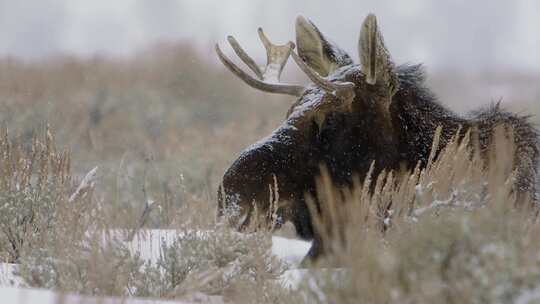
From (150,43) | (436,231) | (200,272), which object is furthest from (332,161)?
(150,43)

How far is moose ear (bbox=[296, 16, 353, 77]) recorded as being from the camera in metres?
6.20

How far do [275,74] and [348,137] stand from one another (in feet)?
2.84

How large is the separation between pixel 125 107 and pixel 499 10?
35.0 m

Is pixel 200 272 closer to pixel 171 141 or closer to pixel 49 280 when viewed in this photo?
pixel 49 280

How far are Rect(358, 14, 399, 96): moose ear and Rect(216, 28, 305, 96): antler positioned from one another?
52cm

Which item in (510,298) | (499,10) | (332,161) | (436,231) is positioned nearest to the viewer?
(510,298)

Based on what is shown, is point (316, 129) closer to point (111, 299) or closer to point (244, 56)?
point (244, 56)

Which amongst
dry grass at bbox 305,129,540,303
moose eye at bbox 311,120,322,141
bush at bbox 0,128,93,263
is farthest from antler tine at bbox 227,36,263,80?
dry grass at bbox 305,129,540,303

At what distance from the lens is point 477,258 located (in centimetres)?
329

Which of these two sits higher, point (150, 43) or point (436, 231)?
point (150, 43)

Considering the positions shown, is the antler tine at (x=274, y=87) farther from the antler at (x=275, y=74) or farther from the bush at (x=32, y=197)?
the bush at (x=32, y=197)

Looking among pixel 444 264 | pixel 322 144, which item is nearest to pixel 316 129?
pixel 322 144

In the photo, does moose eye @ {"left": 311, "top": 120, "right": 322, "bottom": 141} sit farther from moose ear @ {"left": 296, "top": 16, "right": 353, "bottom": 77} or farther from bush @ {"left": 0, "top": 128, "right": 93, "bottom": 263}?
bush @ {"left": 0, "top": 128, "right": 93, "bottom": 263}

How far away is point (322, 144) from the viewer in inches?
224
